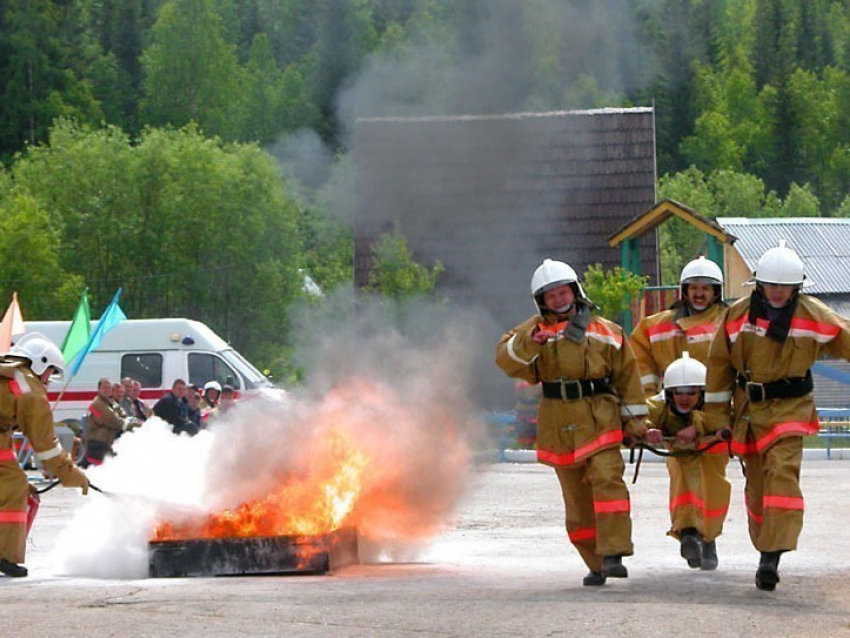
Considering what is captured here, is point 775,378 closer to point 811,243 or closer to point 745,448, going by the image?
point 745,448

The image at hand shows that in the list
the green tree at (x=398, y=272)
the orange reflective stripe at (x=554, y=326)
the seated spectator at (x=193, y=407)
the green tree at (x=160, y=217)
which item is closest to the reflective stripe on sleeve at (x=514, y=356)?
the orange reflective stripe at (x=554, y=326)

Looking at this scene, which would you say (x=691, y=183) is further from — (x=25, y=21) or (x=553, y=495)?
(x=553, y=495)

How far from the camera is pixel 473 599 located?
9188 mm

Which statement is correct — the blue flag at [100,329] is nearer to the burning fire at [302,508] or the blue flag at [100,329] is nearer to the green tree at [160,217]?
the burning fire at [302,508]

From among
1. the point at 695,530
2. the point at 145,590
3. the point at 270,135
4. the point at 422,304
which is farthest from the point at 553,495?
the point at 270,135

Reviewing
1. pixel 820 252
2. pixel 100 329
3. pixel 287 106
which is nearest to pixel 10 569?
pixel 100 329

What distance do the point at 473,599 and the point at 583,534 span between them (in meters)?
1.25

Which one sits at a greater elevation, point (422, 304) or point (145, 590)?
point (422, 304)

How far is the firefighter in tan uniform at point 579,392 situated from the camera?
10.0m

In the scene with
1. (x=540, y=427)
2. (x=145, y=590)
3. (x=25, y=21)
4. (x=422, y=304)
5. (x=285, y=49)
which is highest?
(x=25, y=21)

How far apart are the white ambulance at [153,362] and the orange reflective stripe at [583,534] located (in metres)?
18.8

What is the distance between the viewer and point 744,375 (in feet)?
33.1

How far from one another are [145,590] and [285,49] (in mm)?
16668

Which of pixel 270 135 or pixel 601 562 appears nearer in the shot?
pixel 601 562
